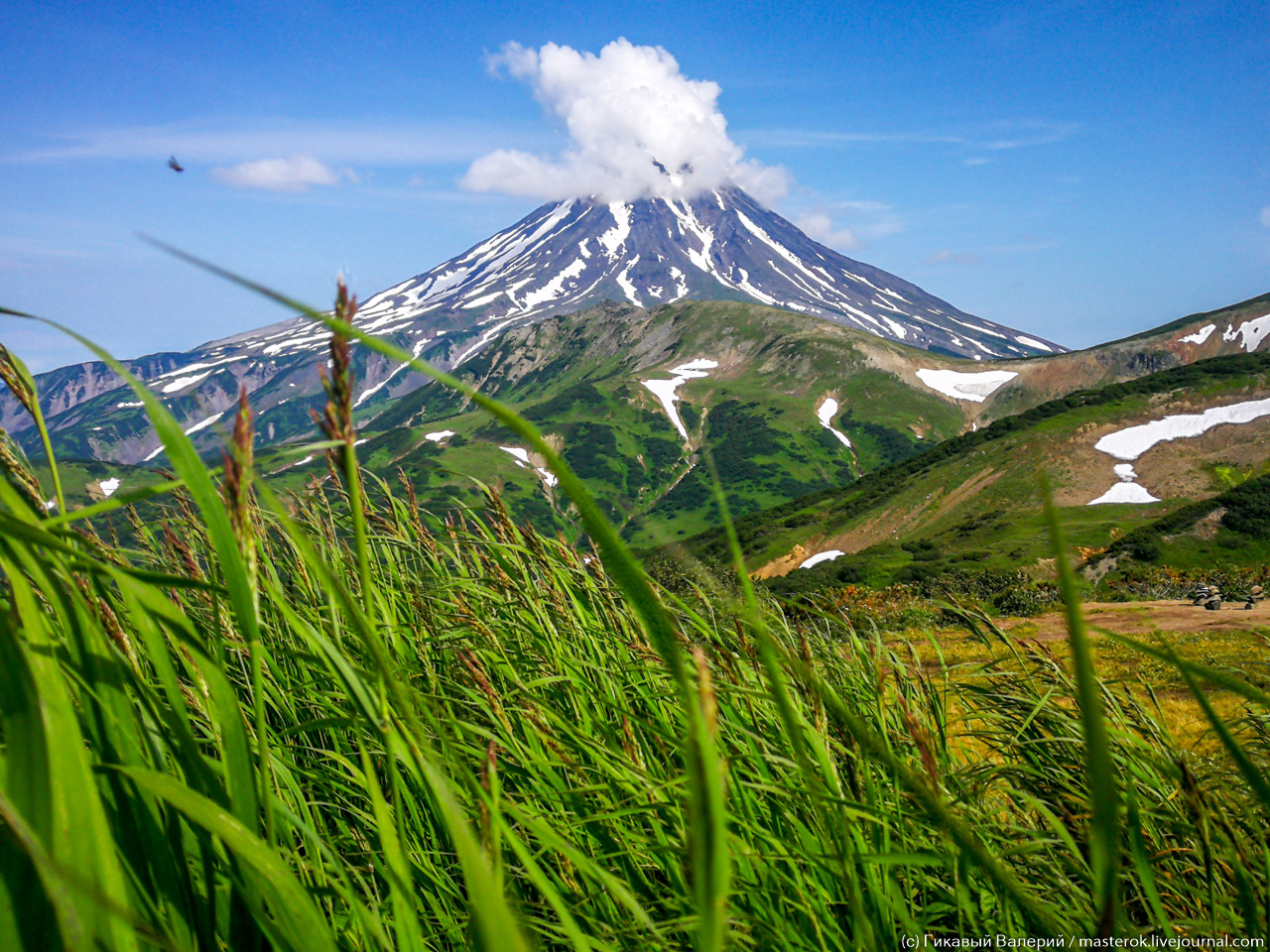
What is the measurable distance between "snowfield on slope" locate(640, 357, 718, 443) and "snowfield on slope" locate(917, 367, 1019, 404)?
50.0 meters

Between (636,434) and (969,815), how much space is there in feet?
530

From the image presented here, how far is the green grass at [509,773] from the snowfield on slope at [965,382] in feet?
534

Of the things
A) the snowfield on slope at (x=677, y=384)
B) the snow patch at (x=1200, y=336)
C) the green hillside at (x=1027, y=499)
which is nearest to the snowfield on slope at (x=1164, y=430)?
the green hillside at (x=1027, y=499)

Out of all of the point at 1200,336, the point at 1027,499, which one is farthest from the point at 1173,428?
the point at 1200,336

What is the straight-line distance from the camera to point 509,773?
1914mm

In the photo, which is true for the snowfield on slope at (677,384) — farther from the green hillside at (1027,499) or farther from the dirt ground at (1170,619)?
the dirt ground at (1170,619)

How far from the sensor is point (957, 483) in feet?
201

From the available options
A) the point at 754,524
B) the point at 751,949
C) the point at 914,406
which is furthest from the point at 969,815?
the point at 914,406

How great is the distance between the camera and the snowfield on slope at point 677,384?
169875mm

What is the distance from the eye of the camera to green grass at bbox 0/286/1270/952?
32.3 inches

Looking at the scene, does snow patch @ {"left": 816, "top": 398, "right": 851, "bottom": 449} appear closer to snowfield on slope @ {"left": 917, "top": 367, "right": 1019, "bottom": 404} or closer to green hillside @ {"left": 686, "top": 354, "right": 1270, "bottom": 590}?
snowfield on slope @ {"left": 917, "top": 367, "right": 1019, "bottom": 404}

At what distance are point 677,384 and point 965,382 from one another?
62304 millimetres

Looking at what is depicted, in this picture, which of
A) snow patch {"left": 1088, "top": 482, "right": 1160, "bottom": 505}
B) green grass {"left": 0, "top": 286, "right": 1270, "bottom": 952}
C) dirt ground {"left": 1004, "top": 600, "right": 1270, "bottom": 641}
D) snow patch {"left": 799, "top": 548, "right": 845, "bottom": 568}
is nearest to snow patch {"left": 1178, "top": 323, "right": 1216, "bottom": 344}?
snow patch {"left": 1088, "top": 482, "right": 1160, "bottom": 505}

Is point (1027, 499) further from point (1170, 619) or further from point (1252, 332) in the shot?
point (1252, 332)
